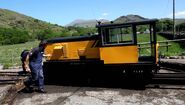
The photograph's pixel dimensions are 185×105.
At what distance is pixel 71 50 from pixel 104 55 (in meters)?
1.85

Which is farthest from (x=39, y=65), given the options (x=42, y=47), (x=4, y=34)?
(x=4, y=34)

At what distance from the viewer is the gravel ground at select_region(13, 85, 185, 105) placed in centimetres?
961

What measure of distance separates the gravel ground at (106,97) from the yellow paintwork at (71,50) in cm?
167

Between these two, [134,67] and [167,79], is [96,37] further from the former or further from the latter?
[167,79]

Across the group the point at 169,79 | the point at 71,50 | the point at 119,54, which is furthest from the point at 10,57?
the point at 169,79

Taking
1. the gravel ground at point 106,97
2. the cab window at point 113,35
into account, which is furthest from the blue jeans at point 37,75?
the cab window at point 113,35

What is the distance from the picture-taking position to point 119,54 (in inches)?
455

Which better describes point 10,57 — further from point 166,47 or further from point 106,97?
point 106,97

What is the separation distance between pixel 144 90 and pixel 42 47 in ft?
13.5

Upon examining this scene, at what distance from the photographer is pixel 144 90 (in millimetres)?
10891

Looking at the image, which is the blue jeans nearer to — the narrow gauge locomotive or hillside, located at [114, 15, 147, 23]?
the narrow gauge locomotive

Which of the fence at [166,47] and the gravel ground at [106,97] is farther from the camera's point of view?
the fence at [166,47]

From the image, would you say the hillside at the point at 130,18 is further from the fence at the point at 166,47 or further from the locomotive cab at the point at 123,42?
the fence at the point at 166,47

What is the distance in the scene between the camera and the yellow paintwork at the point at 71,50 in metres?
12.6
